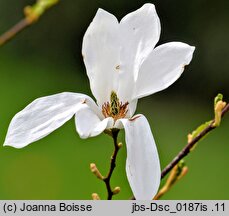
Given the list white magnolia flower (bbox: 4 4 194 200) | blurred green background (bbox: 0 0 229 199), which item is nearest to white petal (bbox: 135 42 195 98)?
white magnolia flower (bbox: 4 4 194 200)

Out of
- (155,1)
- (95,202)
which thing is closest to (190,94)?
(155,1)

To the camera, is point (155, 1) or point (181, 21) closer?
point (155, 1)

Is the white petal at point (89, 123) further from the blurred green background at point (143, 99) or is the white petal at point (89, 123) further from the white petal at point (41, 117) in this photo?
the blurred green background at point (143, 99)

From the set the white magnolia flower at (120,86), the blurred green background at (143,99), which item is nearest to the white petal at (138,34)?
the white magnolia flower at (120,86)

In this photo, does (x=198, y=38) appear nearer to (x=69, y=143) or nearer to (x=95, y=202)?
(x=69, y=143)

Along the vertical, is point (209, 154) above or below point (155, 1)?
below

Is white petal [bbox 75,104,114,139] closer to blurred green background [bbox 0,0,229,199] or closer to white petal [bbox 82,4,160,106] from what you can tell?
white petal [bbox 82,4,160,106]

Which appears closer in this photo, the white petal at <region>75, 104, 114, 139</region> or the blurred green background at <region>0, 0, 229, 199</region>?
the white petal at <region>75, 104, 114, 139</region>

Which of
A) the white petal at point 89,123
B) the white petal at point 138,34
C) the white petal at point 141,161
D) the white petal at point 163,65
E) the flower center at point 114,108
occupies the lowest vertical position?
the white petal at point 141,161
